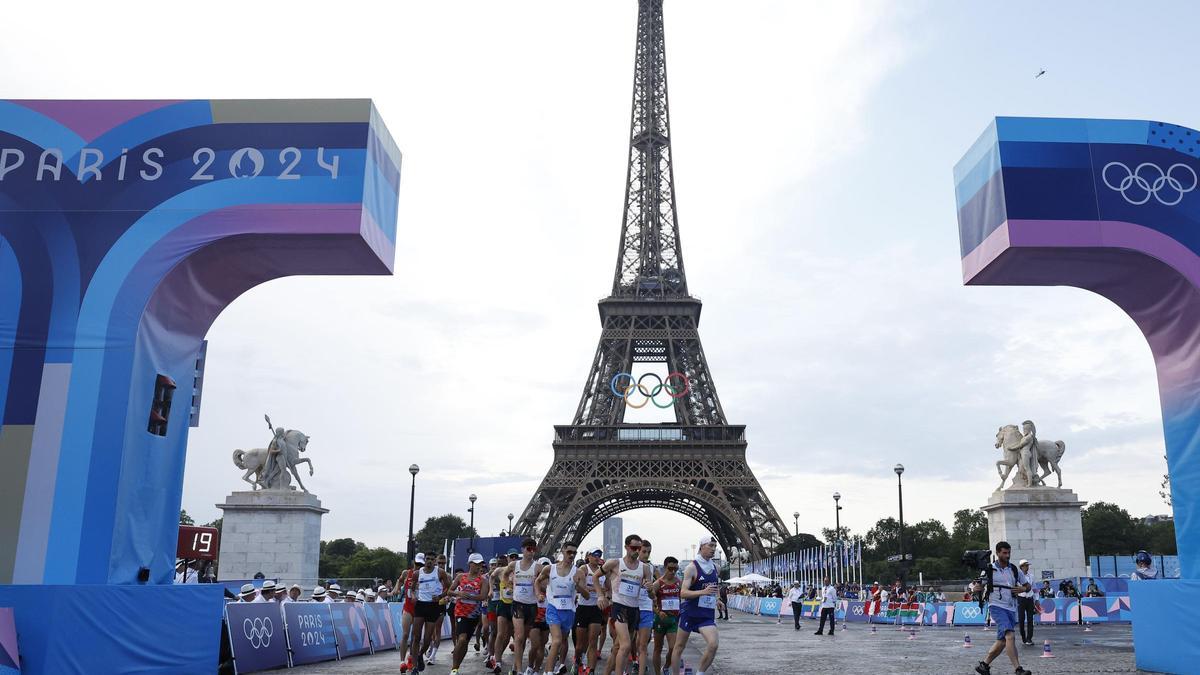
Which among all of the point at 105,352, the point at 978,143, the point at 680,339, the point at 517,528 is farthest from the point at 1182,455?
the point at 680,339

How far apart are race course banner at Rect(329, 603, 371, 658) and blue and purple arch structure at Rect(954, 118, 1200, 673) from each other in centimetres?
1358

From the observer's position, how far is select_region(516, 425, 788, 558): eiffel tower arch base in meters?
60.7

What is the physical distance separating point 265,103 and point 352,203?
7.35 feet

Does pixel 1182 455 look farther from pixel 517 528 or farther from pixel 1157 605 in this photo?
pixel 517 528

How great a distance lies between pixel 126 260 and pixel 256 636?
20.2 ft

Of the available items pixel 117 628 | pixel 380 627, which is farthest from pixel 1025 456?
pixel 117 628

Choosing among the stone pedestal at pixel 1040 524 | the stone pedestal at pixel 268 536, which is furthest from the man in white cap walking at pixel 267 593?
the stone pedestal at pixel 1040 524

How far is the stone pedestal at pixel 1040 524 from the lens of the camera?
27.8 m

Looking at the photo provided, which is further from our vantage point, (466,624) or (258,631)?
(258,631)

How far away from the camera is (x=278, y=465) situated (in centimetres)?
2844

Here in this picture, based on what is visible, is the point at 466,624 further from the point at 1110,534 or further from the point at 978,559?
the point at 1110,534

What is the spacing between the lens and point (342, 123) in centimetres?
1416

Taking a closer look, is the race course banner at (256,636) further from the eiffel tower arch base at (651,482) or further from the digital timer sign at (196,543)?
the eiffel tower arch base at (651,482)

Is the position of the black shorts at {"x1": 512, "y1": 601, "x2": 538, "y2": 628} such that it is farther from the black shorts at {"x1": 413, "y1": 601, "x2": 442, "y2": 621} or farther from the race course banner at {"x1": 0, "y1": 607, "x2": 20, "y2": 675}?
the race course banner at {"x1": 0, "y1": 607, "x2": 20, "y2": 675}
